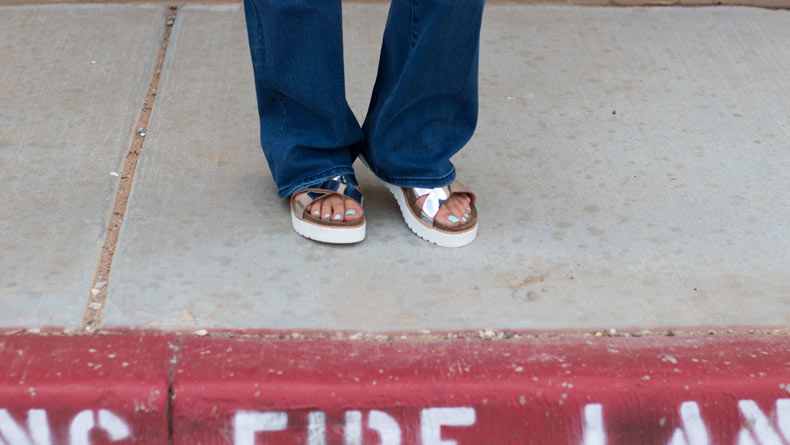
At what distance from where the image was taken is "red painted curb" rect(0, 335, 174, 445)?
150 centimetres

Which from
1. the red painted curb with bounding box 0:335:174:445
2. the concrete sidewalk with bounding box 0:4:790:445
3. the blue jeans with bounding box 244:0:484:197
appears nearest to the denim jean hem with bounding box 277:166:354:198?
the blue jeans with bounding box 244:0:484:197

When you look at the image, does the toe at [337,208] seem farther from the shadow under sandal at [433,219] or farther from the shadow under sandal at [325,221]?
the shadow under sandal at [433,219]

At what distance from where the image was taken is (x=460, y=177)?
7.47ft

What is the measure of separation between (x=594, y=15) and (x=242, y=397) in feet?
7.52

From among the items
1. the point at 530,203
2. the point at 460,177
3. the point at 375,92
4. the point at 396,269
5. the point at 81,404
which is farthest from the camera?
the point at 460,177

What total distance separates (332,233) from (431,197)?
247 millimetres

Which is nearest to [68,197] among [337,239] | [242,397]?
[337,239]

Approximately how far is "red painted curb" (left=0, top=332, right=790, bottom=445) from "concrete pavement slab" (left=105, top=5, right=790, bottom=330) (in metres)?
0.11

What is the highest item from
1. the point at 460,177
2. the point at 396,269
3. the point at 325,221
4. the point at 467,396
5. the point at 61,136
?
the point at 61,136

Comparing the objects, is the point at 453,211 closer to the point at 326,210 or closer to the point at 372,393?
the point at 326,210

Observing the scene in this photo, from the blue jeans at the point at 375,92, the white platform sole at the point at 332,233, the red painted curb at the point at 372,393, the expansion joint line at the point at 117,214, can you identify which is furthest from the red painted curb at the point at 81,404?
the blue jeans at the point at 375,92

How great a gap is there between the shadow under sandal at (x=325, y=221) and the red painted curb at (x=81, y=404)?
0.52 meters

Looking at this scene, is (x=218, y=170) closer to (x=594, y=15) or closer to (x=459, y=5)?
(x=459, y=5)

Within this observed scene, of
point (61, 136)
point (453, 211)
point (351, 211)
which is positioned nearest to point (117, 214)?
point (61, 136)
